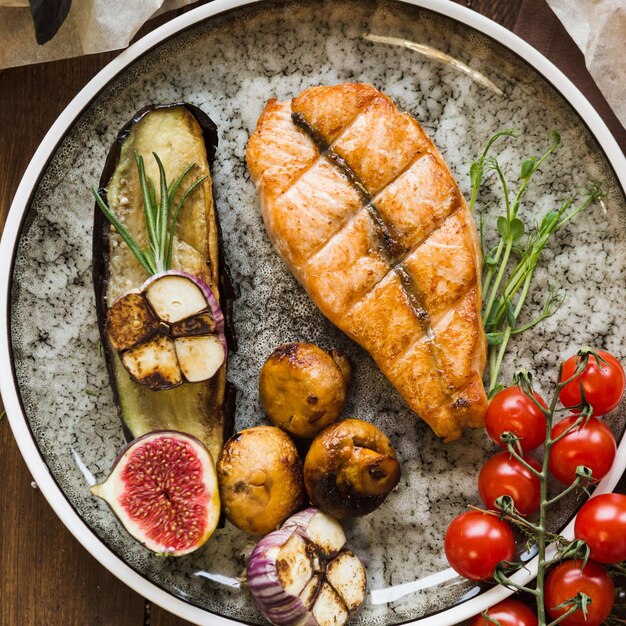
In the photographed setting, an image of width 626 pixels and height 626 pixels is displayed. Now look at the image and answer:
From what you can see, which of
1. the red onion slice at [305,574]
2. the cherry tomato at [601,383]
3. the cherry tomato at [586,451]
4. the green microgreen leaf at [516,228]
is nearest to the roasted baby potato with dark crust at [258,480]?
the red onion slice at [305,574]

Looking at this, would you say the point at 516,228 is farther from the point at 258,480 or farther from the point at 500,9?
the point at 258,480

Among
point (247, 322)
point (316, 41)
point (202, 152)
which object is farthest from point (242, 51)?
point (247, 322)

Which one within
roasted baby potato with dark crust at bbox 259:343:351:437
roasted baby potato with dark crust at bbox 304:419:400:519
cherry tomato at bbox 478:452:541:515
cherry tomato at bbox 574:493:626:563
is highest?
roasted baby potato with dark crust at bbox 259:343:351:437

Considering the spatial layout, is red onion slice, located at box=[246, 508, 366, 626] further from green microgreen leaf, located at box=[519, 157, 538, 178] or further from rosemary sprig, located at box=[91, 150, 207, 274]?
green microgreen leaf, located at box=[519, 157, 538, 178]

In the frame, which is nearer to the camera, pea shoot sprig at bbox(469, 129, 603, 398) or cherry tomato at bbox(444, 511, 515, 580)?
cherry tomato at bbox(444, 511, 515, 580)

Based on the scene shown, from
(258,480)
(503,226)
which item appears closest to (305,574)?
(258,480)

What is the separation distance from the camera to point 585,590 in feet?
9.68

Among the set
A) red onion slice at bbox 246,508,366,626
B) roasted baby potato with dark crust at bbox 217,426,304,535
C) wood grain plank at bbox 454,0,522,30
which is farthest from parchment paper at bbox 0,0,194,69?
red onion slice at bbox 246,508,366,626

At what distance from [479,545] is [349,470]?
56 cm

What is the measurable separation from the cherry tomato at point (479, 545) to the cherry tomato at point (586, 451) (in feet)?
1.03

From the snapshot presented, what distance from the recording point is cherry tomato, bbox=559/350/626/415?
2.93 meters

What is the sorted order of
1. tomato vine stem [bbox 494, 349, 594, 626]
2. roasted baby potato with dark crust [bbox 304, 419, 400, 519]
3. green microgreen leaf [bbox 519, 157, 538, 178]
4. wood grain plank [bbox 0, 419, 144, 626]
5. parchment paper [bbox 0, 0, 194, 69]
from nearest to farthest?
tomato vine stem [bbox 494, 349, 594, 626] < roasted baby potato with dark crust [bbox 304, 419, 400, 519] < green microgreen leaf [bbox 519, 157, 538, 178] < parchment paper [bbox 0, 0, 194, 69] < wood grain plank [bbox 0, 419, 144, 626]

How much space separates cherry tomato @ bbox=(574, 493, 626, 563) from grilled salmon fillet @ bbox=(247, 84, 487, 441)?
0.53 metres

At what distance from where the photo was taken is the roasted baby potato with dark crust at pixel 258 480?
2.91m
